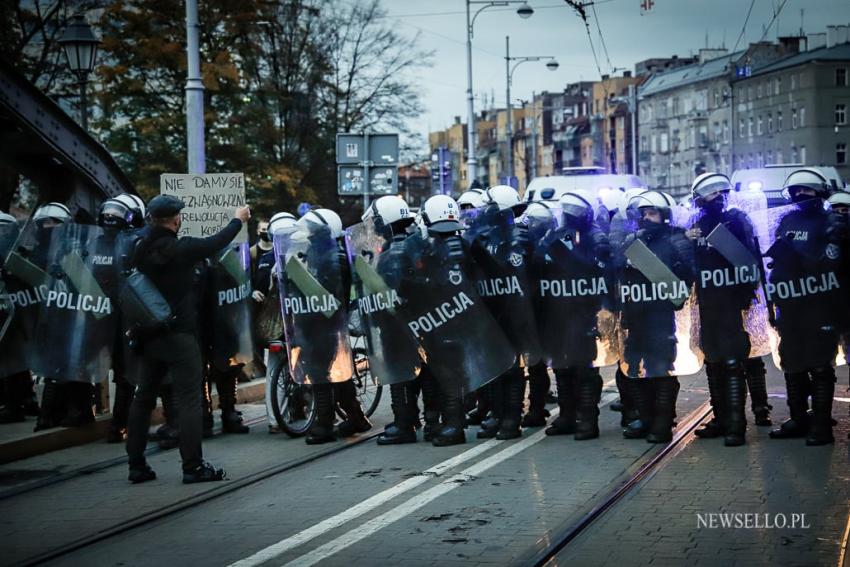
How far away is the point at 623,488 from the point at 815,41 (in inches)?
3195

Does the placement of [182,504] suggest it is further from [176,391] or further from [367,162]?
[367,162]

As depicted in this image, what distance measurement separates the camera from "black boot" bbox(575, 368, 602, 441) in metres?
10.2

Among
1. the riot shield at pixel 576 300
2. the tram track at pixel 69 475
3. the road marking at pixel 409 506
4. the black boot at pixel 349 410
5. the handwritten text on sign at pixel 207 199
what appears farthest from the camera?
the handwritten text on sign at pixel 207 199

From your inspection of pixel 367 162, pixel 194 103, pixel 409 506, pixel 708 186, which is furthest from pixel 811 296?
pixel 367 162

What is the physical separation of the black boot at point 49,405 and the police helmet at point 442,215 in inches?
137

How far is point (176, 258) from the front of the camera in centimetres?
843

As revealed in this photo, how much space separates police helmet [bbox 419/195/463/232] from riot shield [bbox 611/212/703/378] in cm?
134

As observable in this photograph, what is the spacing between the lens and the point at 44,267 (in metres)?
10.5

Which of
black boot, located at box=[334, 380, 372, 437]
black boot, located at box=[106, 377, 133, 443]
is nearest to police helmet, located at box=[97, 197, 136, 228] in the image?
black boot, located at box=[106, 377, 133, 443]

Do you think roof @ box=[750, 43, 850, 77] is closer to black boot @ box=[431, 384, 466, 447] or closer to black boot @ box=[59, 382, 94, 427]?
black boot @ box=[431, 384, 466, 447]

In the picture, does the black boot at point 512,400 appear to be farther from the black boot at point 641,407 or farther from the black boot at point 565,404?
the black boot at point 641,407

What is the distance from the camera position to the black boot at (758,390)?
10.5 m

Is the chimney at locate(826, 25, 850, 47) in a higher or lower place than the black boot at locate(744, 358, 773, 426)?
higher

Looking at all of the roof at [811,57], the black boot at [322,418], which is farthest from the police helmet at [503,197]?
the roof at [811,57]
